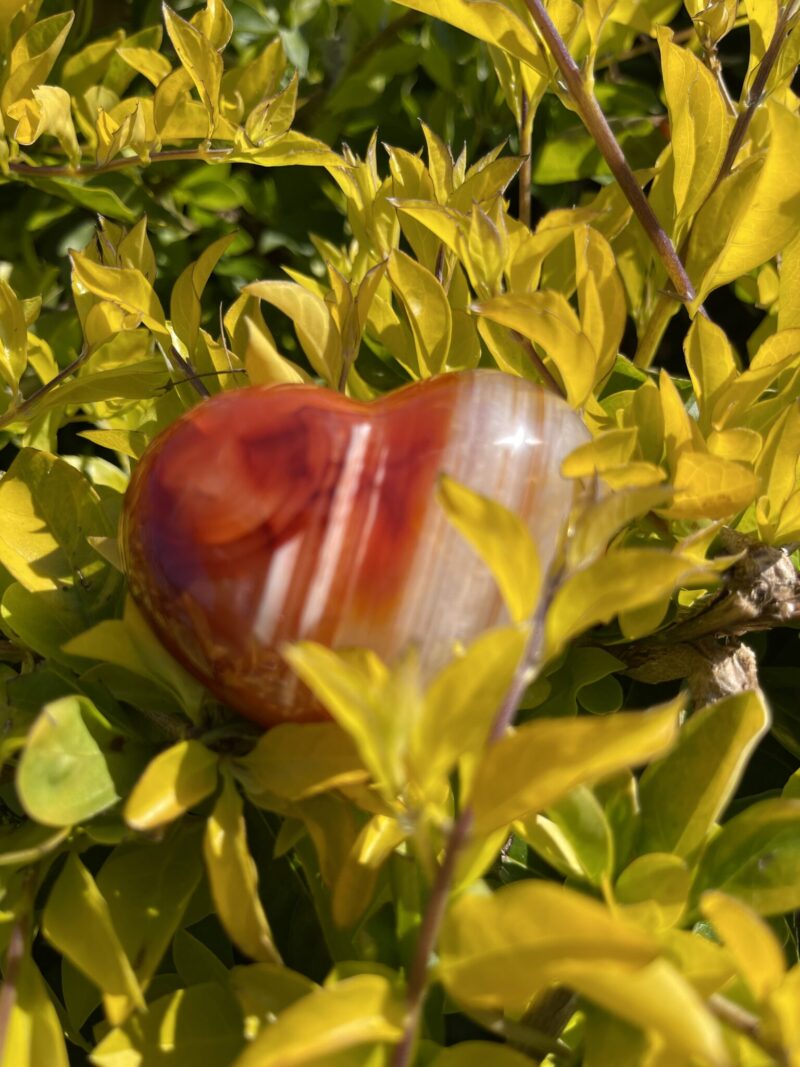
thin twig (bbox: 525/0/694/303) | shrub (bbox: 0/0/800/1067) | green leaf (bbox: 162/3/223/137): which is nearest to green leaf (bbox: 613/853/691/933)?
shrub (bbox: 0/0/800/1067)

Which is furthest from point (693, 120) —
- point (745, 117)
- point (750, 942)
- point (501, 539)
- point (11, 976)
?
point (11, 976)

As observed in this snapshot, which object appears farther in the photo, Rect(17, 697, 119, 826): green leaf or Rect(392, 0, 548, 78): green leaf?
Rect(392, 0, 548, 78): green leaf

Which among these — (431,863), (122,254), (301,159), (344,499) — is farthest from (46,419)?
(431,863)

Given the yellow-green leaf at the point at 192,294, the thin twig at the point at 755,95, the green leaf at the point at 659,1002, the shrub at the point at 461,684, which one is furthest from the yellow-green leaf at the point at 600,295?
the green leaf at the point at 659,1002

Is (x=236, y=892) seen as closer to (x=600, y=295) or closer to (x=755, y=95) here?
(x=600, y=295)

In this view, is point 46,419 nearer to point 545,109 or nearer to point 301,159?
point 301,159

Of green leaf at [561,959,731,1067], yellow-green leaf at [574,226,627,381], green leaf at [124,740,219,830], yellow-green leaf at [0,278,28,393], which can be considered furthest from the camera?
yellow-green leaf at [0,278,28,393]

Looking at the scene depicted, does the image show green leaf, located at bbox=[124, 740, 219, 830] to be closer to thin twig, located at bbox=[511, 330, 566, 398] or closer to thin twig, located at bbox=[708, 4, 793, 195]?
thin twig, located at bbox=[511, 330, 566, 398]

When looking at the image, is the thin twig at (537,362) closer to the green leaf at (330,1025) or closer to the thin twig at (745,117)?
the thin twig at (745,117)
